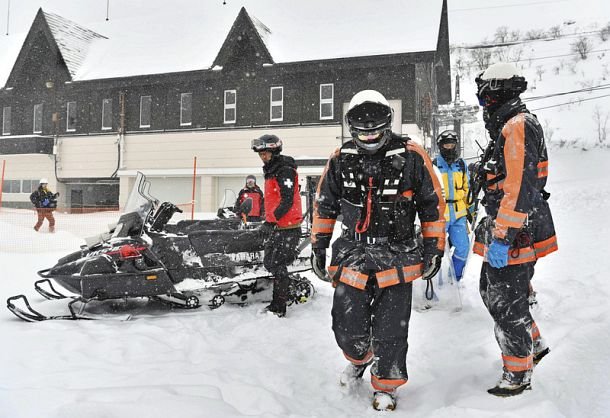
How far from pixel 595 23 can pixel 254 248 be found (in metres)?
73.9

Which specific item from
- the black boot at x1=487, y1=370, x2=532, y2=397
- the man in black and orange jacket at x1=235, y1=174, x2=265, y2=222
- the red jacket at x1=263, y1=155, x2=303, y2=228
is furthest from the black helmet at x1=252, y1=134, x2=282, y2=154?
the man in black and orange jacket at x1=235, y1=174, x2=265, y2=222

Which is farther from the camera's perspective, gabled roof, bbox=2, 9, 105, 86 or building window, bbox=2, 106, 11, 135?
building window, bbox=2, 106, 11, 135

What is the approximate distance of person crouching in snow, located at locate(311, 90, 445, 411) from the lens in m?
2.79

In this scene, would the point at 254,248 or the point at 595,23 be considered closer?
the point at 254,248

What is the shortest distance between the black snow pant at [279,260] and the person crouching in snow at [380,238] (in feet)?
6.17

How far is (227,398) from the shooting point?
280 cm

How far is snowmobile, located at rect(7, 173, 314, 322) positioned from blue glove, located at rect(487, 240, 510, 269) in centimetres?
289

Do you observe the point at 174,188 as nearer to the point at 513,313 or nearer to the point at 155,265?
the point at 155,265

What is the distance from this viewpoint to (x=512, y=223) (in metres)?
2.59

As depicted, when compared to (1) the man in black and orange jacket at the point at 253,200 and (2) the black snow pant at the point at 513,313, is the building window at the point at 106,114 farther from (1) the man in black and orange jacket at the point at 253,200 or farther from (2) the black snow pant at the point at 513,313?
(2) the black snow pant at the point at 513,313

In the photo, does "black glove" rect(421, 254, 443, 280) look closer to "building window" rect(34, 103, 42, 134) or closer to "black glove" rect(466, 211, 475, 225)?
"black glove" rect(466, 211, 475, 225)

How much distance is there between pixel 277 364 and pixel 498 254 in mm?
1768

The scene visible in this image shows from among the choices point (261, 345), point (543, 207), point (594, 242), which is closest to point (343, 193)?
point (543, 207)

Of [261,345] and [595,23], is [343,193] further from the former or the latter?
[595,23]
